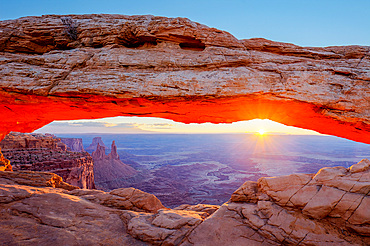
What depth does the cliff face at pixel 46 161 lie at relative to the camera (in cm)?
2354

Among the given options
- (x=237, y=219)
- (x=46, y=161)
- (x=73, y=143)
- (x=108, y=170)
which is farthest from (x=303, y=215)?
(x=73, y=143)

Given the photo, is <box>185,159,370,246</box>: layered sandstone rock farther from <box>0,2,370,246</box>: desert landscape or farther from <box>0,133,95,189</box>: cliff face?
<box>0,133,95,189</box>: cliff face

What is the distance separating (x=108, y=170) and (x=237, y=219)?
67.0 metres

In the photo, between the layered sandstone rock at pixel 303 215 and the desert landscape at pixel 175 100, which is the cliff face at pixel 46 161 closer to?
the desert landscape at pixel 175 100

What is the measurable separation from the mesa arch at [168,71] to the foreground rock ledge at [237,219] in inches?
149

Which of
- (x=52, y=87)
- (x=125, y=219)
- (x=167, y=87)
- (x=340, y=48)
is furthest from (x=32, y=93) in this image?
(x=340, y=48)

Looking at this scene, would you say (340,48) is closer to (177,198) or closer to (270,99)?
(270,99)

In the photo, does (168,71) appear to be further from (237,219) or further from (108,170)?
(108,170)

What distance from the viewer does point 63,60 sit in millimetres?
8508

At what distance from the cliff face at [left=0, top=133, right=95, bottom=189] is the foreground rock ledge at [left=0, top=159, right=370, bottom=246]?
20.8 m

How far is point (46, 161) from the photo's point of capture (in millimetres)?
24688

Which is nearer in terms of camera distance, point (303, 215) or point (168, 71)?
point (303, 215)

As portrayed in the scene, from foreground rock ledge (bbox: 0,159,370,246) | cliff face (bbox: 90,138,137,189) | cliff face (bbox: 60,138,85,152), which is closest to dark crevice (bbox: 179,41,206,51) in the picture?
foreground rock ledge (bbox: 0,159,370,246)

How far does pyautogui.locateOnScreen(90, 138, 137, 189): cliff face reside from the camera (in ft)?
187
